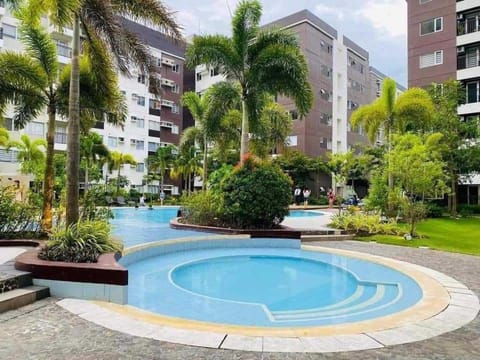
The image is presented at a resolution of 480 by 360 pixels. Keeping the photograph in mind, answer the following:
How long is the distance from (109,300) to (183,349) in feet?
7.68

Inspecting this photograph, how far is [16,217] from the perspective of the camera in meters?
10.6

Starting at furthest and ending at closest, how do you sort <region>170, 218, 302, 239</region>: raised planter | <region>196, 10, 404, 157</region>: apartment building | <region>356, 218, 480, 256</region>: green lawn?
<region>196, 10, 404, 157</region>: apartment building → <region>170, 218, 302, 239</region>: raised planter → <region>356, 218, 480, 256</region>: green lawn

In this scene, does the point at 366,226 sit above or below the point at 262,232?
above

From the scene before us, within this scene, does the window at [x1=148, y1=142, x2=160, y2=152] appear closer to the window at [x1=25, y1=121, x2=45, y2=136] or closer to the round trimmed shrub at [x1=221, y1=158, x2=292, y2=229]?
the window at [x1=25, y1=121, x2=45, y2=136]

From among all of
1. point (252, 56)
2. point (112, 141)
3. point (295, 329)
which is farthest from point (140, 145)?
point (295, 329)

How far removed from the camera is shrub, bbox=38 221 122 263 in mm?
6633

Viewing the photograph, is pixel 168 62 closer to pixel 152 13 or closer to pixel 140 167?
pixel 140 167

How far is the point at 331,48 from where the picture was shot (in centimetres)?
4259

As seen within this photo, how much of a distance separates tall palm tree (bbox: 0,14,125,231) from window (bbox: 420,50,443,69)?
2822cm

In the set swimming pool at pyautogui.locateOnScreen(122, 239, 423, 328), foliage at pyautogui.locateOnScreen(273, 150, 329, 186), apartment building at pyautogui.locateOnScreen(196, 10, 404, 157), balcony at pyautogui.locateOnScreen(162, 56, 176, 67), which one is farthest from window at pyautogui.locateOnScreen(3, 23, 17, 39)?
swimming pool at pyautogui.locateOnScreen(122, 239, 423, 328)

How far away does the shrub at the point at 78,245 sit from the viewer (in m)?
6.63

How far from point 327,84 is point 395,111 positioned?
21.2 meters

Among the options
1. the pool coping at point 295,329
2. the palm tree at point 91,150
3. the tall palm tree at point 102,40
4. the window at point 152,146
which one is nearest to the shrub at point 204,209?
the tall palm tree at point 102,40

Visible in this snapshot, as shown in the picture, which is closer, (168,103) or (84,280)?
(84,280)
